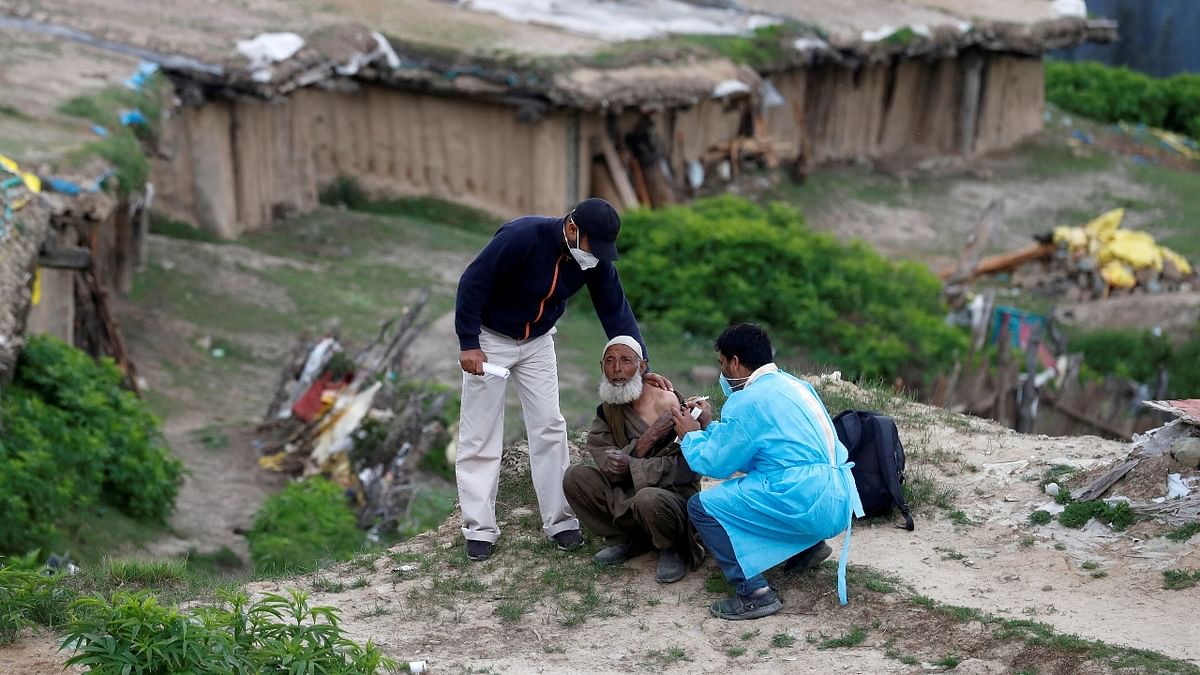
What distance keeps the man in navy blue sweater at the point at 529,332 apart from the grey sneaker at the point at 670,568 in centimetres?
51

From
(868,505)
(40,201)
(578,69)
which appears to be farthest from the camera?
(578,69)

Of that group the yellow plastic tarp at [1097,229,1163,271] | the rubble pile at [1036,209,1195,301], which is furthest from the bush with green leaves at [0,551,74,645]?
the yellow plastic tarp at [1097,229,1163,271]

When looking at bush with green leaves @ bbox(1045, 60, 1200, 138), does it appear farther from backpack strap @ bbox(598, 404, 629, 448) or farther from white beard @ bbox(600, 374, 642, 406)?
white beard @ bbox(600, 374, 642, 406)

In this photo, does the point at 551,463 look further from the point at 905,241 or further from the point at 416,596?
the point at 905,241

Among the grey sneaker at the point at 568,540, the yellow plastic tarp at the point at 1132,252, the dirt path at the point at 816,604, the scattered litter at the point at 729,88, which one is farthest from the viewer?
the scattered litter at the point at 729,88

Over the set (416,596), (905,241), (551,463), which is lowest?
(905,241)

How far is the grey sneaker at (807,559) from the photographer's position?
613 cm

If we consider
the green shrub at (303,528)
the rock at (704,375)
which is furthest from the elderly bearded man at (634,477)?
the rock at (704,375)

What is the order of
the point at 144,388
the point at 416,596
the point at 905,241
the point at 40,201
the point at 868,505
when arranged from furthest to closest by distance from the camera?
1. the point at 905,241
2. the point at 144,388
3. the point at 40,201
4. the point at 868,505
5. the point at 416,596

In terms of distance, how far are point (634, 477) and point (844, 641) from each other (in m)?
1.07

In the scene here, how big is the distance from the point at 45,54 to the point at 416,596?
11.4 metres

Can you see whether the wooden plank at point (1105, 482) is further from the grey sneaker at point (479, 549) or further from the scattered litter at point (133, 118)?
the scattered litter at point (133, 118)

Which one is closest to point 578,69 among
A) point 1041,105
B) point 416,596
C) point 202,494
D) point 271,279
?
point 271,279

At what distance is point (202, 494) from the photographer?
11.5 m
